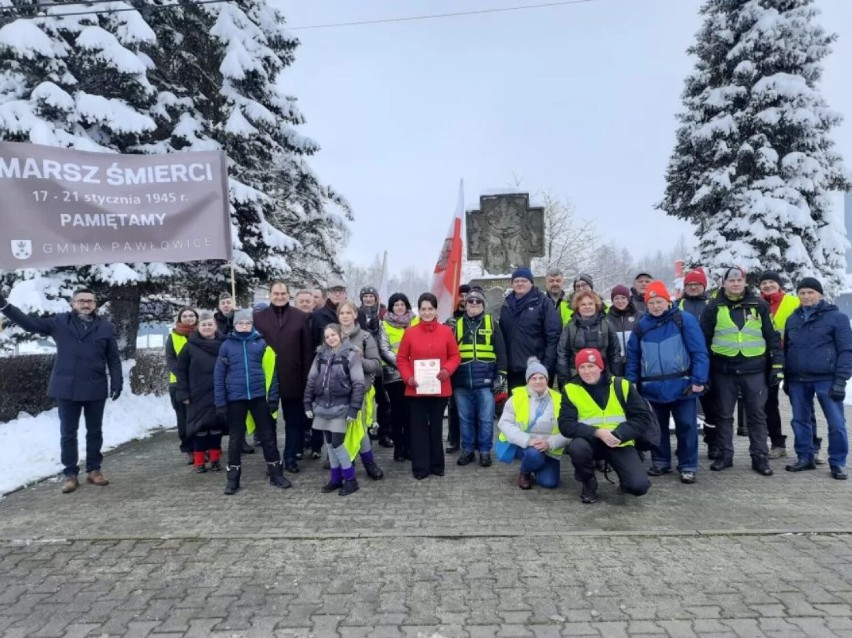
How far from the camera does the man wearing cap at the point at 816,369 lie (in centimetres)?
539

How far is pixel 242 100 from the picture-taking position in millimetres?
11125

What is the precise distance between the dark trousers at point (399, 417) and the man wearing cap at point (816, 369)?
13.6 ft

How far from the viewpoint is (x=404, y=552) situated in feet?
12.8

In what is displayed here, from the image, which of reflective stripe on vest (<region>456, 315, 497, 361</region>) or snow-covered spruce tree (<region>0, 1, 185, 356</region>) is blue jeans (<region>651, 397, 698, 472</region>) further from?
snow-covered spruce tree (<region>0, 1, 185, 356</region>)

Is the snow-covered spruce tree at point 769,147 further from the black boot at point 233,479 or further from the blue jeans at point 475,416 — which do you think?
the black boot at point 233,479

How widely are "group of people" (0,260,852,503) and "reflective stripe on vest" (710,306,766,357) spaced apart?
1 centimetres

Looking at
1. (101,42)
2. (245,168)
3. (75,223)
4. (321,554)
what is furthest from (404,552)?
(245,168)

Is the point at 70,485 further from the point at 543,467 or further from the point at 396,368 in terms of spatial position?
the point at 543,467

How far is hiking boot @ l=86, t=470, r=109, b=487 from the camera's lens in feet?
18.8

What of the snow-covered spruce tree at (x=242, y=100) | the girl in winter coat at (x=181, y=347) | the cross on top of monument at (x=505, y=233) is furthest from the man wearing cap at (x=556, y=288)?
the snow-covered spruce tree at (x=242, y=100)

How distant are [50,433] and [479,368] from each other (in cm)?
620

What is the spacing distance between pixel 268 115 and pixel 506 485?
30.6 feet

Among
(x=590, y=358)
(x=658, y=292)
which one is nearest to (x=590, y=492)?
(x=590, y=358)

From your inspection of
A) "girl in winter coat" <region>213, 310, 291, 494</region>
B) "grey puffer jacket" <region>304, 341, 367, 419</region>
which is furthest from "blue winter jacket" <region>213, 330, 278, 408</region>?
"grey puffer jacket" <region>304, 341, 367, 419</region>
